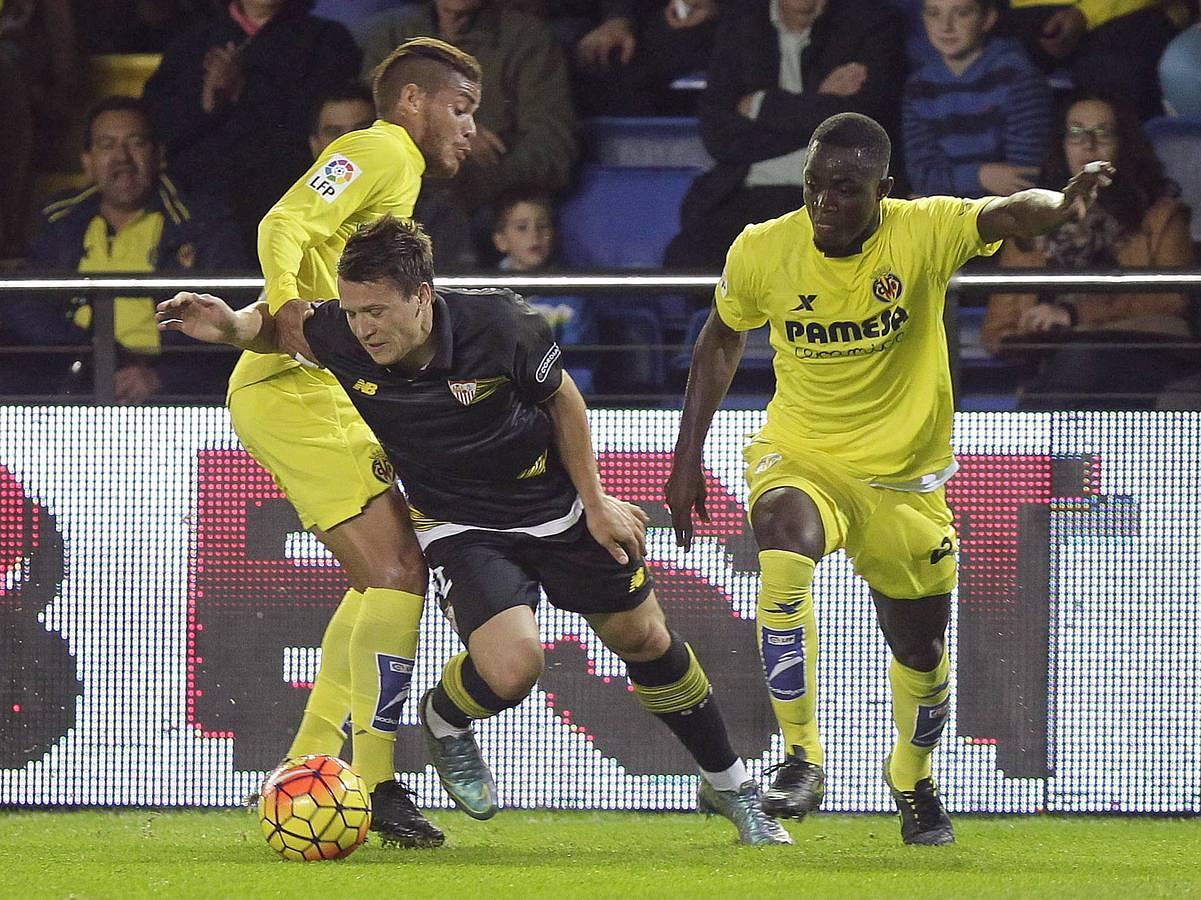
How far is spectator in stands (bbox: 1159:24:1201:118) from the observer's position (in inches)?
341

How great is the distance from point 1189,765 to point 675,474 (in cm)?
209

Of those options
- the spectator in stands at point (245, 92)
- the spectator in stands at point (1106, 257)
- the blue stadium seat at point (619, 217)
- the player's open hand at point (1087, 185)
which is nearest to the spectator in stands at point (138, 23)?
the spectator in stands at point (245, 92)

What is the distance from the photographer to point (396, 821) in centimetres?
511

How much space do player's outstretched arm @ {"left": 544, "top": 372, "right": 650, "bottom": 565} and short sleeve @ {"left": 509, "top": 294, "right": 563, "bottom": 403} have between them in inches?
2.4

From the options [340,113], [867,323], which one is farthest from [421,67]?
[340,113]

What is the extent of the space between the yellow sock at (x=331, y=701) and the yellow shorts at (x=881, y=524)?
126cm

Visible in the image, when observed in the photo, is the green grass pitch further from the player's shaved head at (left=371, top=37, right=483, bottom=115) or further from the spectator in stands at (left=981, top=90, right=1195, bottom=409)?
the player's shaved head at (left=371, top=37, right=483, bottom=115)

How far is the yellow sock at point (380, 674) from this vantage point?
5148 mm

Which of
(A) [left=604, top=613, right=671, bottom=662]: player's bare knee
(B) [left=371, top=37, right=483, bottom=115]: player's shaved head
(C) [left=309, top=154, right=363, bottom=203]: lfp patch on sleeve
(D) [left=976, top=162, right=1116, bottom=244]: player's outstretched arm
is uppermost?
(B) [left=371, top=37, right=483, bottom=115]: player's shaved head

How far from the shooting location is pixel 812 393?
5320 millimetres

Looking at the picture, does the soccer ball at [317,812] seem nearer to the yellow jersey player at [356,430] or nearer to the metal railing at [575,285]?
the yellow jersey player at [356,430]

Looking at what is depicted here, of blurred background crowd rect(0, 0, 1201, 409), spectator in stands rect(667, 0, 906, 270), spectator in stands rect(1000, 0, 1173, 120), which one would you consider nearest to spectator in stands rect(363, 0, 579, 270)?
blurred background crowd rect(0, 0, 1201, 409)

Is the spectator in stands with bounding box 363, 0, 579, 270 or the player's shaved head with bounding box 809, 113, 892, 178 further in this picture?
the spectator in stands with bounding box 363, 0, 579, 270

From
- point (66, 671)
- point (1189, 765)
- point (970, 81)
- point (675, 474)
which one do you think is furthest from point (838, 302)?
point (970, 81)
